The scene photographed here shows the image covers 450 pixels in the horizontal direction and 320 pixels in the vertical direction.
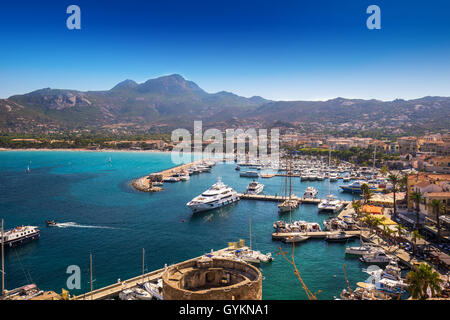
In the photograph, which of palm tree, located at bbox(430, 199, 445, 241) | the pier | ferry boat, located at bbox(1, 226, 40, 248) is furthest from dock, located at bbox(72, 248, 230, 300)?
the pier

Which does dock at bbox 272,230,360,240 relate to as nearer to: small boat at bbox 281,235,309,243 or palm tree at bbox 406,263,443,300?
small boat at bbox 281,235,309,243

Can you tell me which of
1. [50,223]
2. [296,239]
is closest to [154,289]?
[296,239]

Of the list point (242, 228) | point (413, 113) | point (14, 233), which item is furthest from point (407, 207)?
point (413, 113)

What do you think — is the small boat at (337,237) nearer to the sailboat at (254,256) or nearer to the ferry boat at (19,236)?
the sailboat at (254,256)

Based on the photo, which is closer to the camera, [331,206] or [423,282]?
[423,282]

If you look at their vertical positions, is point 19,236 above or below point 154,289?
above

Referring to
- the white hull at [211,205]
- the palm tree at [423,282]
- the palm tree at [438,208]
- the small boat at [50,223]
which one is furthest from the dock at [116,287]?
the palm tree at [438,208]

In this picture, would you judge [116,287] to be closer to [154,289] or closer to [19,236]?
[154,289]
